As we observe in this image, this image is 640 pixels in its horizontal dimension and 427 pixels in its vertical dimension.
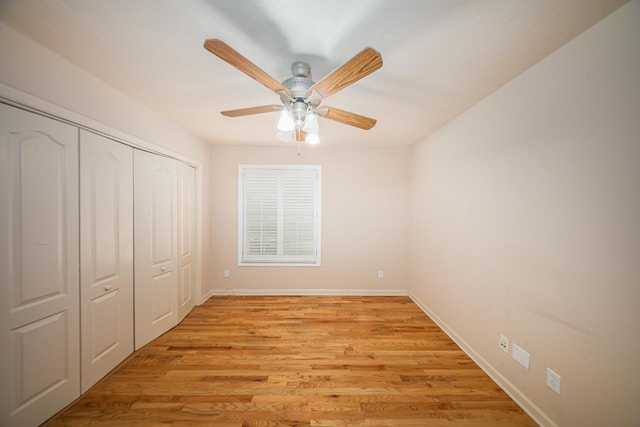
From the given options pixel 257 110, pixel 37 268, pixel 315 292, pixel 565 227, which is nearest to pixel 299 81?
pixel 257 110

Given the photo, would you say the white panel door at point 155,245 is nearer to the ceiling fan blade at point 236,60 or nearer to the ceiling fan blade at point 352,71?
the ceiling fan blade at point 236,60

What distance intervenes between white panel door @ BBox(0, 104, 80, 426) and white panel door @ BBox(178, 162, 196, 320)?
3.89ft

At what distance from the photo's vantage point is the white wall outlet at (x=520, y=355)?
161cm

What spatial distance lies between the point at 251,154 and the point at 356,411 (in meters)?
3.41

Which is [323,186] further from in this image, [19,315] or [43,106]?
[19,315]

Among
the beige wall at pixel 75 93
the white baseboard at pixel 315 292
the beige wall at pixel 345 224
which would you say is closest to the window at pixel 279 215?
the beige wall at pixel 345 224

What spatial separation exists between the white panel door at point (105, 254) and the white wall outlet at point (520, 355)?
10.5 ft

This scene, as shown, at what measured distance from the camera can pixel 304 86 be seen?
1514 millimetres

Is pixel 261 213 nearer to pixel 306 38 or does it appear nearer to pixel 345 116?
pixel 345 116

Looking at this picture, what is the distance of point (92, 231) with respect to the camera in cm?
173

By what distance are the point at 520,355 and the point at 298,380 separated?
168 cm

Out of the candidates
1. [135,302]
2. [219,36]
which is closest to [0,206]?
[135,302]

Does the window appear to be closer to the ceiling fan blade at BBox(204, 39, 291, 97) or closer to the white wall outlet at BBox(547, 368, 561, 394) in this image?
the ceiling fan blade at BBox(204, 39, 291, 97)

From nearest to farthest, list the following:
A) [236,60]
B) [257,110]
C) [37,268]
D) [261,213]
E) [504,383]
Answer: [236,60], [37,268], [257,110], [504,383], [261,213]
